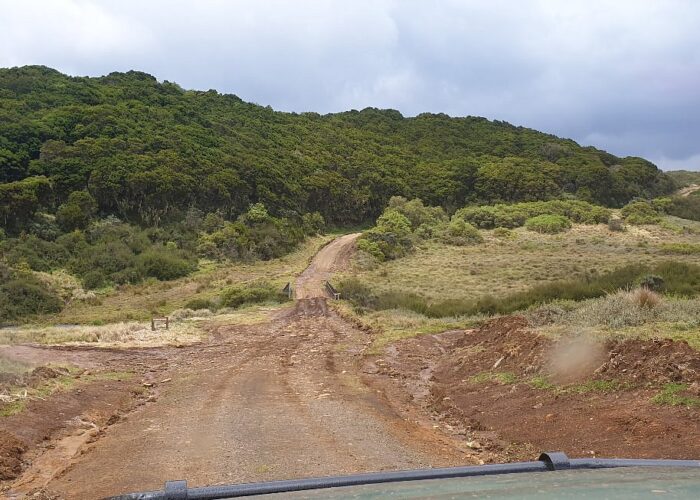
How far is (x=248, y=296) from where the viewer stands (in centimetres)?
3228

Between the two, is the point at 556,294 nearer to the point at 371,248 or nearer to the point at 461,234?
the point at 371,248

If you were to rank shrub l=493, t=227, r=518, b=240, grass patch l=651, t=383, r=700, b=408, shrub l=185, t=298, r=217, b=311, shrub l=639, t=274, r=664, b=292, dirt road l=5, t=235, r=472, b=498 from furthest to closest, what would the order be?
shrub l=493, t=227, r=518, b=240
shrub l=185, t=298, r=217, b=311
shrub l=639, t=274, r=664, b=292
grass patch l=651, t=383, r=700, b=408
dirt road l=5, t=235, r=472, b=498

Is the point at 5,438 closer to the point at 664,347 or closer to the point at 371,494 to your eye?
the point at 371,494

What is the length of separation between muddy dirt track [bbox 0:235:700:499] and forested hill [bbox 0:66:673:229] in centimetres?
3550

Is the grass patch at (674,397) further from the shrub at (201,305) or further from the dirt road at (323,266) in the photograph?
the dirt road at (323,266)

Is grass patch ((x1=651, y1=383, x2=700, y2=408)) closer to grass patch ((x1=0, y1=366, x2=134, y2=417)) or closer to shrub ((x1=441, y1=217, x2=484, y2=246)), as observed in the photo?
grass patch ((x1=0, y1=366, x2=134, y2=417))

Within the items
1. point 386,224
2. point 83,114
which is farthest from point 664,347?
point 83,114

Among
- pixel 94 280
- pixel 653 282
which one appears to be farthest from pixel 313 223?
pixel 653 282

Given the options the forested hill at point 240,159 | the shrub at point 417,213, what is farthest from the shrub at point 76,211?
the shrub at point 417,213

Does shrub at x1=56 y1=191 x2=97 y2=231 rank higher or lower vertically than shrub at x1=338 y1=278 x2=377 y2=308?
higher

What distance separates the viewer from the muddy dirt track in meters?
6.88

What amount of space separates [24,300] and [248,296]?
38.6 ft

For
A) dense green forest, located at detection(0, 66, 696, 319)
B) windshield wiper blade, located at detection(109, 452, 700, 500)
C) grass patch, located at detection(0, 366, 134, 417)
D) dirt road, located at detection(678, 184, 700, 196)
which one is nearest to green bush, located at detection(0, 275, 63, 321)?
dense green forest, located at detection(0, 66, 696, 319)

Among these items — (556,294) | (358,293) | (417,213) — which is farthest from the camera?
(417,213)
